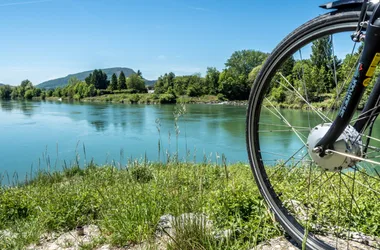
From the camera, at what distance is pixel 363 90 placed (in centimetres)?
121

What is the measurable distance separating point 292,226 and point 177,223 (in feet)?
2.03

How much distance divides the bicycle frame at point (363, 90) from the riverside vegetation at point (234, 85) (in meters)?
0.09

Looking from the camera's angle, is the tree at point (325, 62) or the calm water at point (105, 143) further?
the calm water at point (105, 143)

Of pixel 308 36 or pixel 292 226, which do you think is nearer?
pixel 308 36

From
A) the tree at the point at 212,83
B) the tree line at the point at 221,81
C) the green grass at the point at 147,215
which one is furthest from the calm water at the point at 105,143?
the tree at the point at 212,83

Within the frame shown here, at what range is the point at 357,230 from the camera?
177 cm

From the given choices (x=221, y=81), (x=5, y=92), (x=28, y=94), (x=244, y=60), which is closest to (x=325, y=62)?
(x=221, y=81)

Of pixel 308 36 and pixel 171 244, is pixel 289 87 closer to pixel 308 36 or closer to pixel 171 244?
pixel 308 36

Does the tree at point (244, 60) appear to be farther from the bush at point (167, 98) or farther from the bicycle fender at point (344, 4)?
the bicycle fender at point (344, 4)

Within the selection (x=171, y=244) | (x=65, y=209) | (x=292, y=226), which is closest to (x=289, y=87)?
(x=292, y=226)

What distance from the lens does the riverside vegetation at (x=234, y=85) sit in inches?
63.4

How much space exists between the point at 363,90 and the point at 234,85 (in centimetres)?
5188

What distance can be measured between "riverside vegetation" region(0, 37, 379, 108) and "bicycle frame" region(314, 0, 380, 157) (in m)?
0.09

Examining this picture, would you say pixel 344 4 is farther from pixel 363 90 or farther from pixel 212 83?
pixel 212 83
